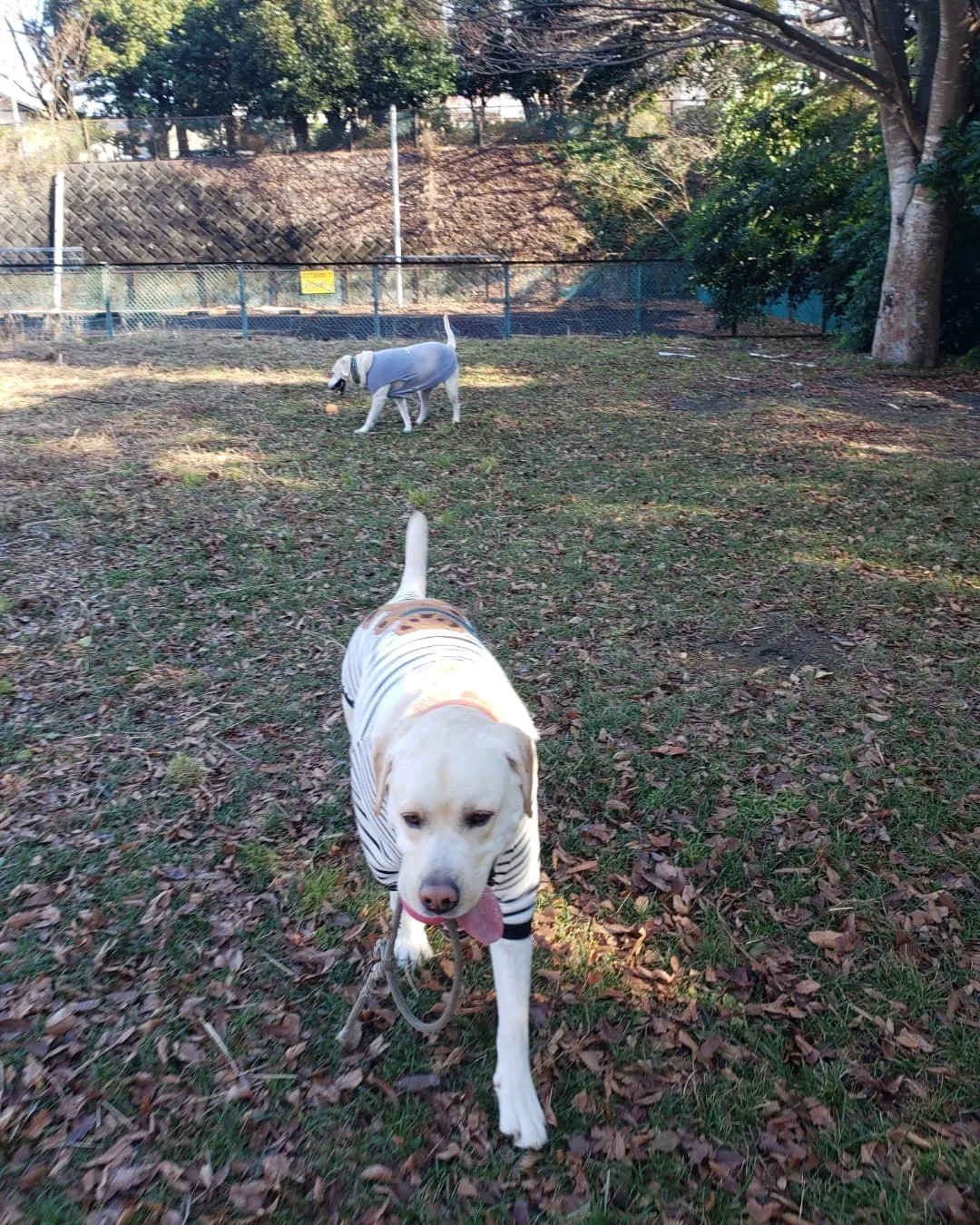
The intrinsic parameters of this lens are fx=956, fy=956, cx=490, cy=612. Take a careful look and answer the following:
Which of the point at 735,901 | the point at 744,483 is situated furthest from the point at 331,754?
the point at 744,483

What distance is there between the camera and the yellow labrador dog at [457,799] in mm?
2092

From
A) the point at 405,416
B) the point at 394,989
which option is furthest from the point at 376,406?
the point at 394,989

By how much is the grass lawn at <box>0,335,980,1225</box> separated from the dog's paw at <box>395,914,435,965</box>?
0.11m

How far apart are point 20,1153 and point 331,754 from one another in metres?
2.02

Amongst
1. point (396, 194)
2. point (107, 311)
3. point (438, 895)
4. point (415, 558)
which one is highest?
point (396, 194)

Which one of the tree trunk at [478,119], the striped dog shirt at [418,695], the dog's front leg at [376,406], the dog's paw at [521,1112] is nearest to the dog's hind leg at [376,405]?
the dog's front leg at [376,406]

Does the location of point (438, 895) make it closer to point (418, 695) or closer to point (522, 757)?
point (522, 757)

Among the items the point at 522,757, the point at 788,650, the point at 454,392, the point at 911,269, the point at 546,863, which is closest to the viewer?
the point at 522,757

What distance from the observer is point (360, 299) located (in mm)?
22234

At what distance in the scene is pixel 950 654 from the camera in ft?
16.0

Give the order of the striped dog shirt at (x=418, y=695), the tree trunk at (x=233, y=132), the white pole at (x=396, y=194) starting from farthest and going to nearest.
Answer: the tree trunk at (x=233, y=132) → the white pole at (x=396, y=194) → the striped dog shirt at (x=418, y=695)

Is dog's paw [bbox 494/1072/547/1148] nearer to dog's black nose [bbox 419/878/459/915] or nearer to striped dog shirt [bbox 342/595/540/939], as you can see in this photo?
striped dog shirt [bbox 342/595/540/939]

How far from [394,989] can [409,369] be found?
8.46 metres

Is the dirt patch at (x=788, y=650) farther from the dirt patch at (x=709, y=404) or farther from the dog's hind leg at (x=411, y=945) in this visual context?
the dirt patch at (x=709, y=404)
